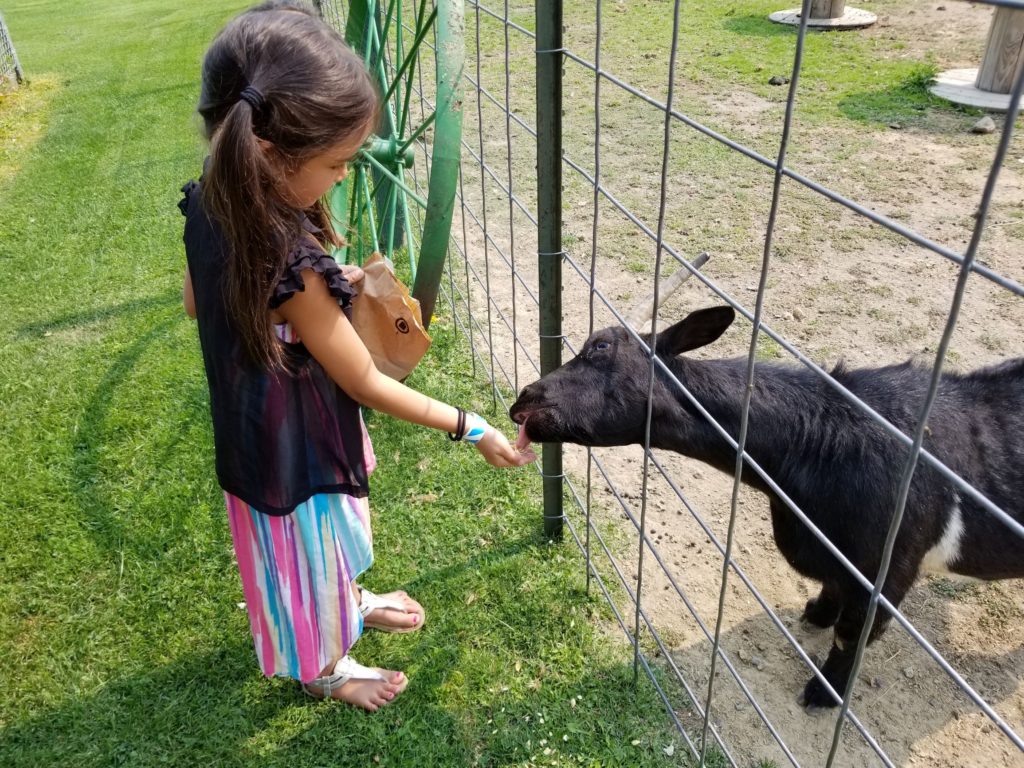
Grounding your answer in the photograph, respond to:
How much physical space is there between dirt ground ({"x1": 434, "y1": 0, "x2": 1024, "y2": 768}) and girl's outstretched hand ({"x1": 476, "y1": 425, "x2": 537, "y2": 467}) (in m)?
0.50

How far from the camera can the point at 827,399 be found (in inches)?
91.0

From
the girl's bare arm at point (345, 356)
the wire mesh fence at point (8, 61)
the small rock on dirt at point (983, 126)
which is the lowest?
the wire mesh fence at point (8, 61)

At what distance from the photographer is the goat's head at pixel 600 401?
242 centimetres

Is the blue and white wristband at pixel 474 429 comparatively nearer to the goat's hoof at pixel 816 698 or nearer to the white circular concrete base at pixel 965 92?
the goat's hoof at pixel 816 698

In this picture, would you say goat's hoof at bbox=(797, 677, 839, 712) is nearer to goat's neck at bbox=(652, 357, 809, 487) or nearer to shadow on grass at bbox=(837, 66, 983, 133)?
goat's neck at bbox=(652, 357, 809, 487)

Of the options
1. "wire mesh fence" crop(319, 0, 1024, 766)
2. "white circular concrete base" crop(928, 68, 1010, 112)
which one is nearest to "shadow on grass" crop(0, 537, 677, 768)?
"wire mesh fence" crop(319, 0, 1024, 766)

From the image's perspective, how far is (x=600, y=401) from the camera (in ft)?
8.01

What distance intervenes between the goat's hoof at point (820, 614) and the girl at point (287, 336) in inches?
48.1

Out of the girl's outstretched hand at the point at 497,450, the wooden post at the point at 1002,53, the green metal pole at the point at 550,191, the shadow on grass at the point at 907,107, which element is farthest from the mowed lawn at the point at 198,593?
the wooden post at the point at 1002,53

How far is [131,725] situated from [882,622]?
7.62ft

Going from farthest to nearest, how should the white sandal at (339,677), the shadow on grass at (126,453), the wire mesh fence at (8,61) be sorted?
1. the wire mesh fence at (8,61)
2. the shadow on grass at (126,453)
3. the white sandal at (339,677)

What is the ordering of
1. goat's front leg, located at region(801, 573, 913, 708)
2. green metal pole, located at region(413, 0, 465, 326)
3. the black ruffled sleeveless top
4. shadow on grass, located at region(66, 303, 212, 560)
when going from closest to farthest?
the black ruffled sleeveless top
goat's front leg, located at region(801, 573, 913, 708)
green metal pole, located at region(413, 0, 465, 326)
shadow on grass, located at region(66, 303, 212, 560)

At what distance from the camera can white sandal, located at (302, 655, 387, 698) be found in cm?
250

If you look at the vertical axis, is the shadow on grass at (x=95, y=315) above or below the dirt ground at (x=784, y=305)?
below
